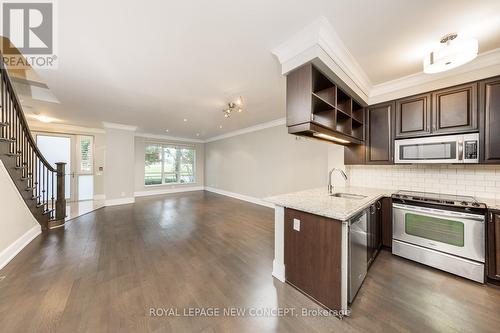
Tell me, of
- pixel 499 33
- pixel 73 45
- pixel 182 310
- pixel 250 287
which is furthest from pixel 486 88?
pixel 73 45

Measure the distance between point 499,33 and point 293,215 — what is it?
2856mm

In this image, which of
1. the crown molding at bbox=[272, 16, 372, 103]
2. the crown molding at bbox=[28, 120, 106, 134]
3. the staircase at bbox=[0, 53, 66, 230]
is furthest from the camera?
the crown molding at bbox=[28, 120, 106, 134]

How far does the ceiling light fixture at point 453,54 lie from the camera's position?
1.61 m

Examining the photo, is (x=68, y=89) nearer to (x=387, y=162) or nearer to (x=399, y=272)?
(x=387, y=162)

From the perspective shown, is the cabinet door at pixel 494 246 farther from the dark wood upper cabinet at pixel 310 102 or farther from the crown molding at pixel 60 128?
the crown molding at pixel 60 128

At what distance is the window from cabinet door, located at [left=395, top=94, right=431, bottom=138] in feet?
26.9

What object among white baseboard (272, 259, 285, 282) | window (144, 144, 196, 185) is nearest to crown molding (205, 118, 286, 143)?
window (144, 144, 196, 185)

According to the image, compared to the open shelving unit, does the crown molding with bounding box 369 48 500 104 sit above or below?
above

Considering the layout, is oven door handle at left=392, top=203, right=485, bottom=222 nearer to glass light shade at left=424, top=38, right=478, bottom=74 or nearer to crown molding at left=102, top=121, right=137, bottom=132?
glass light shade at left=424, top=38, right=478, bottom=74

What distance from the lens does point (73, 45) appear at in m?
2.05

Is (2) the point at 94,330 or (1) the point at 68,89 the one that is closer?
(2) the point at 94,330
